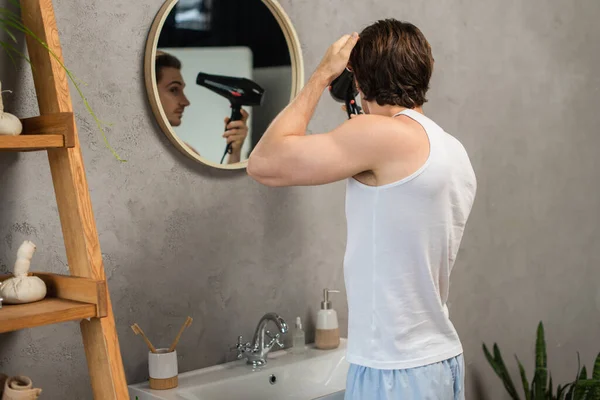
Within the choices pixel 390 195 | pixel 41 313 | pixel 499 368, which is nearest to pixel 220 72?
pixel 390 195

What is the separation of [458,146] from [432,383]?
19.7 inches

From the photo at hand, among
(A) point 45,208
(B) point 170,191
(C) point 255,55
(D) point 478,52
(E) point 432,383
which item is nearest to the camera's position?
(E) point 432,383

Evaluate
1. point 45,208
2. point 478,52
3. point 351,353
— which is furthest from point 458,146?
point 478,52

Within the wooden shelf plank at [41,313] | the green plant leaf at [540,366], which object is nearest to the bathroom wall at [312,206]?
the green plant leaf at [540,366]

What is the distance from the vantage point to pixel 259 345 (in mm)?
2154

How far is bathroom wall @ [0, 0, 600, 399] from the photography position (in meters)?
1.85

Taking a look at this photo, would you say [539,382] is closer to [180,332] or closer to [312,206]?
[312,206]

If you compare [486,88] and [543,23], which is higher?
[543,23]

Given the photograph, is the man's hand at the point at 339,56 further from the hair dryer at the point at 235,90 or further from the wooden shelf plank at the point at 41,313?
the wooden shelf plank at the point at 41,313

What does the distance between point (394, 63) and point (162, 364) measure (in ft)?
3.06

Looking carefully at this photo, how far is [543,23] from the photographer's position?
3.21 metres

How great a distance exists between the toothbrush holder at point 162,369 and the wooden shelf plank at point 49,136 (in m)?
0.65

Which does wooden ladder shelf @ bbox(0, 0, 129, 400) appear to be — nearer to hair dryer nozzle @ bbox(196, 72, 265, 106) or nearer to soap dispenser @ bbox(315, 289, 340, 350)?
hair dryer nozzle @ bbox(196, 72, 265, 106)

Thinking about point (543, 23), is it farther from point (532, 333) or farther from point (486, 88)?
point (532, 333)
